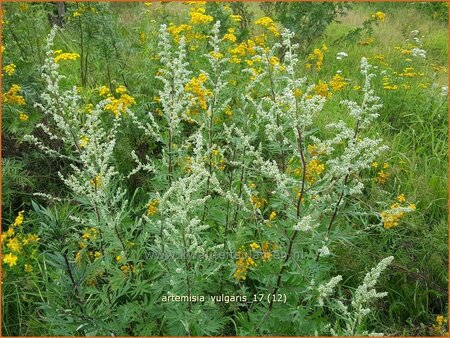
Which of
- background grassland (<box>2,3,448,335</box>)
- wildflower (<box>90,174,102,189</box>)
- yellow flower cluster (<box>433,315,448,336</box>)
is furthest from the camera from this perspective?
background grassland (<box>2,3,448,335</box>)

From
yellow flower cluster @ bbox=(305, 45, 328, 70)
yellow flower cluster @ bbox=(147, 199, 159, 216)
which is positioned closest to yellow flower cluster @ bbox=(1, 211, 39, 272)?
yellow flower cluster @ bbox=(147, 199, 159, 216)

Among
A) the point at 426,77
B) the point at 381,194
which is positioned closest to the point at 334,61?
the point at 426,77

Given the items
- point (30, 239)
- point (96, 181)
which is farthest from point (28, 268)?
point (96, 181)

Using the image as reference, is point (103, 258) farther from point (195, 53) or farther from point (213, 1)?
point (213, 1)

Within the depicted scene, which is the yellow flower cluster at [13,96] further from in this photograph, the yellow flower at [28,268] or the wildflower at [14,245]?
the yellow flower at [28,268]

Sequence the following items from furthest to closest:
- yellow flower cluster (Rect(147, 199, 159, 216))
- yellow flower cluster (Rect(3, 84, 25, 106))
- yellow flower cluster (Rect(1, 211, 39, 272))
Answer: yellow flower cluster (Rect(3, 84, 25, 106)) < yellow flower cluster (Rect(1, 211, 39, 272)) < yellow flower cluster (Rect(147, 199, 159, 216))

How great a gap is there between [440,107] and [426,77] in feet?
4.30

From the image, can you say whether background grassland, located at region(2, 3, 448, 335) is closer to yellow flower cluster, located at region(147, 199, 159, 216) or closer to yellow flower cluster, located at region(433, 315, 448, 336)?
yellow flower cluster, located at region(433, 315, 448, 336)

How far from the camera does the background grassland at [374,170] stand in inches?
130

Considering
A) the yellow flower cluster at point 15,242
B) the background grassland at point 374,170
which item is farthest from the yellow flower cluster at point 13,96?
the yellow flower cluster at point 15,242

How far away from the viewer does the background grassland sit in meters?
3.31

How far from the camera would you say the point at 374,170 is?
4457 mm

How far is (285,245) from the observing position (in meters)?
2.70

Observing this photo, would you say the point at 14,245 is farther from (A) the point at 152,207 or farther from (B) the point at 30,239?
(A) the point at 152,207
